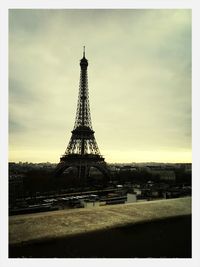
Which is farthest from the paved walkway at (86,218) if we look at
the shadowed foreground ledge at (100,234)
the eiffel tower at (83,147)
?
the eiffel tower at (83,147)

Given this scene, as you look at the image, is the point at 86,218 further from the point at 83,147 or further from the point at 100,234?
the point at 83,147

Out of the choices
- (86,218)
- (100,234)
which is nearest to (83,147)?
(86,218)

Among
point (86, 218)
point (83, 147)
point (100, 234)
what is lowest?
point (100, 234)

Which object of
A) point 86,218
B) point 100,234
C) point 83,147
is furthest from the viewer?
point 83,147

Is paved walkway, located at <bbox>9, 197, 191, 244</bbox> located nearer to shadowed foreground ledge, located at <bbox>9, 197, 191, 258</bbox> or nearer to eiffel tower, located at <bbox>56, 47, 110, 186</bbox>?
shadowed foreground ledge, located at <bbox>9, 197, 191, 258</bbox>

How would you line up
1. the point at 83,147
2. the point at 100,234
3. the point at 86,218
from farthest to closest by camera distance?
the point at 83,147, the point at 86,218, the point at 100,234

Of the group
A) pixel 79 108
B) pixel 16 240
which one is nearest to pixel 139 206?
pixel 79 108

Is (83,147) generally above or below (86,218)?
above

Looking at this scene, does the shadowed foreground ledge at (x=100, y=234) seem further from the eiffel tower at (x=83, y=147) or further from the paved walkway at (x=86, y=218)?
the eiffel tower at (x=83, y=147)

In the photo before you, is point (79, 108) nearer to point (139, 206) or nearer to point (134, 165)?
point (134, 165)
